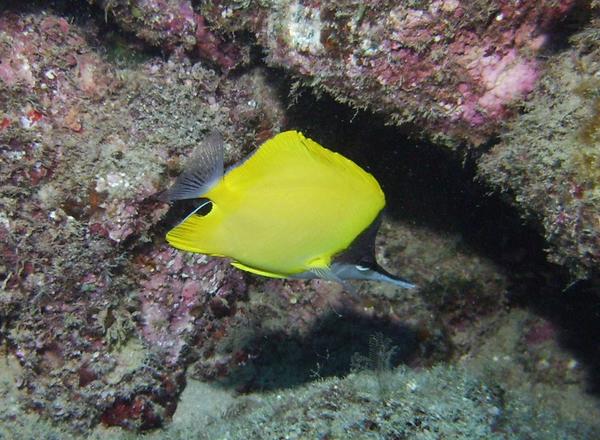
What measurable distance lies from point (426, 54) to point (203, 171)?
161cm

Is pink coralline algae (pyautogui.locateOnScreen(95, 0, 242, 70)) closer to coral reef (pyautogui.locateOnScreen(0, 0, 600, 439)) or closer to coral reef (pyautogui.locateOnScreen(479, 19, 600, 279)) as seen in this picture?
coral reef (pyautogui.locateOnScreen(0, 0, 600, 439))

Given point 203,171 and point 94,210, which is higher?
point 203,171

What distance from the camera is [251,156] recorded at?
218cm

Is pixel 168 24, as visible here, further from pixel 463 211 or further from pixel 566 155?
pixel 463 211

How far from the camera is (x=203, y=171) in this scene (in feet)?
7.04

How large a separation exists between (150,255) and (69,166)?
889 mm

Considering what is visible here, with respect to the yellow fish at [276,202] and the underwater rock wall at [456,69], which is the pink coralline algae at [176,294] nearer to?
the yellow fish at [276,202]

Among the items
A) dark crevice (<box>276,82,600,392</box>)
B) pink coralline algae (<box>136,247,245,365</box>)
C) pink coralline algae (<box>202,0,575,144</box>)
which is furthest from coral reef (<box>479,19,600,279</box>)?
pink coralline algae (<box>136,247,245,365</box>)

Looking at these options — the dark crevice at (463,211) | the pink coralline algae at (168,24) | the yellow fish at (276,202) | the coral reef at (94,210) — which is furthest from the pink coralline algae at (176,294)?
the pink coralline algae at (168,24)

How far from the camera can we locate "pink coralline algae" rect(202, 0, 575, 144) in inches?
107

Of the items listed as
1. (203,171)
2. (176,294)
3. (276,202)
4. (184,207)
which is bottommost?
(176,294)

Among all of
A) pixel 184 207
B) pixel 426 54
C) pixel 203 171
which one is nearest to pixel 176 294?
pixel 184 207

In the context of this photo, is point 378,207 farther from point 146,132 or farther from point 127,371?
point 127,371

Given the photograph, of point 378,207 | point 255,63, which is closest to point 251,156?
point 378,207
